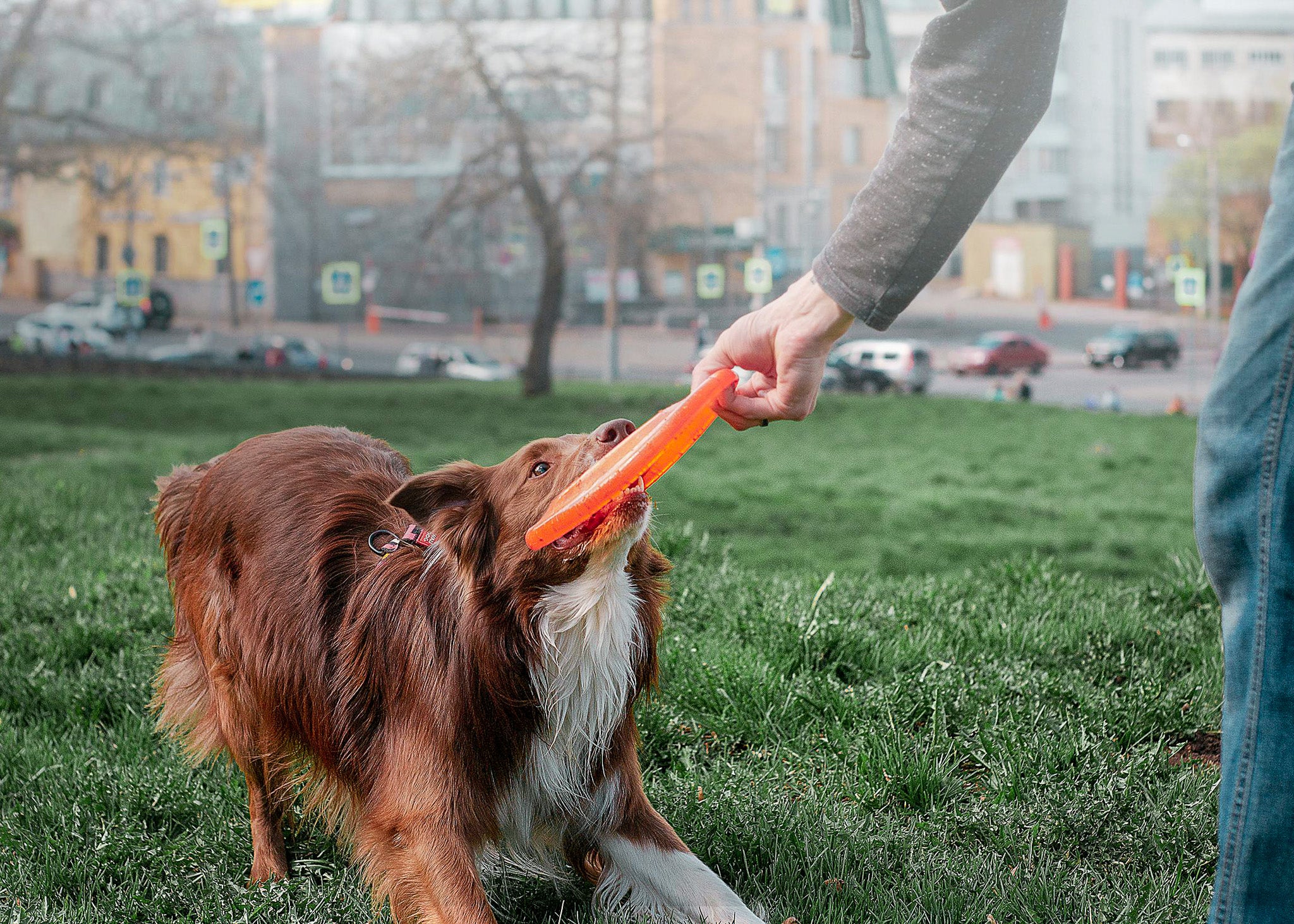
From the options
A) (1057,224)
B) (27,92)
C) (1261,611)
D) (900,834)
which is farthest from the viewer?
(1057,224)

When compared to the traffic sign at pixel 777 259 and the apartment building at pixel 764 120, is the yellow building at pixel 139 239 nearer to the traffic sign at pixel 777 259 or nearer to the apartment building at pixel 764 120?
the apartment building at pixel 764 120

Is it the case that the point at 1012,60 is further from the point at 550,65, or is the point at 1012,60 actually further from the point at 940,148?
the point at 550,65

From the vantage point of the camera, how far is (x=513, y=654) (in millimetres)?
2178

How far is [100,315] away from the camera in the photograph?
38219mm

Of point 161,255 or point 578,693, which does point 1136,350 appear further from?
point 161,255

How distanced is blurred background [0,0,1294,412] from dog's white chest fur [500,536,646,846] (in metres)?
17.2

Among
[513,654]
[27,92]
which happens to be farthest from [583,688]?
[27,92]

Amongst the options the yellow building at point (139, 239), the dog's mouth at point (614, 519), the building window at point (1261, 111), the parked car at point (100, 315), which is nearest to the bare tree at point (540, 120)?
the yellow building at point (139, 239)

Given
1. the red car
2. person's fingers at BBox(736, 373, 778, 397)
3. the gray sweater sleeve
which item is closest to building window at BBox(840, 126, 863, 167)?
the red car

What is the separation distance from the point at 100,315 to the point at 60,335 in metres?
2.75

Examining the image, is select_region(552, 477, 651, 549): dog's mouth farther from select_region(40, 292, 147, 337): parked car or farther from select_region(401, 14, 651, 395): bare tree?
select_region(40, 292, 147, 337): parked car

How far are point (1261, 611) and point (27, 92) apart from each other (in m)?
25.2

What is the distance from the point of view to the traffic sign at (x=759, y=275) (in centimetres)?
3170

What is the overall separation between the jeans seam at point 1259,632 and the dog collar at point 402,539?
1.47m
